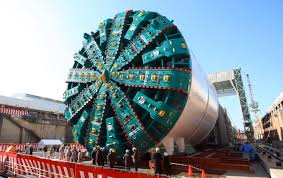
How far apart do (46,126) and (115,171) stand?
40.5 m

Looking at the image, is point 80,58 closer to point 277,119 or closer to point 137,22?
point 137,22

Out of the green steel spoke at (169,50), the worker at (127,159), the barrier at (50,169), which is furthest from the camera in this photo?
the green steel spoke at (169,50)

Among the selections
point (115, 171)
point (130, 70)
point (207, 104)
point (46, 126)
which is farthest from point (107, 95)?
point (46, 126)

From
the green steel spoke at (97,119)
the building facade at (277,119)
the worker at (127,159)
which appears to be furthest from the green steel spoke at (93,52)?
the building facade at (277,119)

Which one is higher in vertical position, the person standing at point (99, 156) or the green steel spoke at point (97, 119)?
the green steel spoke at point (97, 119)

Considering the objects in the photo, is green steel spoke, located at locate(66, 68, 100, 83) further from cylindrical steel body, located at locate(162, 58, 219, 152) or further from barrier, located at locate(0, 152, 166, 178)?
cylindrical steel body, located at locate(162, 58, 219, 152)

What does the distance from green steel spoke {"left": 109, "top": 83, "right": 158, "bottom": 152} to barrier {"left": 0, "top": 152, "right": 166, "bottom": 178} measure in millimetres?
3106

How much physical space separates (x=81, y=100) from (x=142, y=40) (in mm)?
4665

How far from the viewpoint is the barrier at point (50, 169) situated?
Answer: 677 cm

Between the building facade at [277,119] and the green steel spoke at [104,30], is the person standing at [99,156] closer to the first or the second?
the green steel spoke at [104,30]

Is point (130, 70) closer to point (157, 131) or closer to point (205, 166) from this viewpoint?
point (157, 131)

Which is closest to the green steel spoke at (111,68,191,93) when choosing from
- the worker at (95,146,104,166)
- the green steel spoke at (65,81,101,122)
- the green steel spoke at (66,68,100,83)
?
the green steel spoke at (65,81,101,122)

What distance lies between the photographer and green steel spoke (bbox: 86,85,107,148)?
11.5m

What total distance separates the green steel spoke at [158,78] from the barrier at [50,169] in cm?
445
